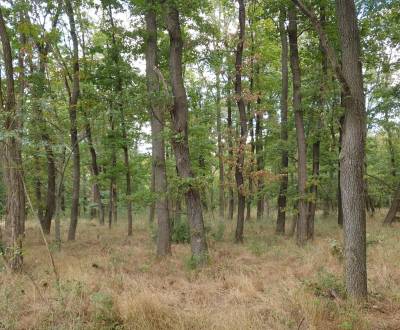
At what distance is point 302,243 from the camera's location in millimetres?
11031

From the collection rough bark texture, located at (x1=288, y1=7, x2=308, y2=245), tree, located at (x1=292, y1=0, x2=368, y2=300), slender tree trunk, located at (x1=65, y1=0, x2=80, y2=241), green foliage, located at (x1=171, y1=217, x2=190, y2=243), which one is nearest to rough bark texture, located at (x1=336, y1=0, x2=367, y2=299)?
tree, located at (x1=292, y1=0, x2=368, y2=300)

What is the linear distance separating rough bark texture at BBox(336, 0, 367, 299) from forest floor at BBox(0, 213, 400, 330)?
1.88ft

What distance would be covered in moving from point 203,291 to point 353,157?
3.61m

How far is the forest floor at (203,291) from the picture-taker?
4.66 metres

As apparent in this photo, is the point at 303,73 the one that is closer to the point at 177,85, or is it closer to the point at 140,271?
the point at 177,85

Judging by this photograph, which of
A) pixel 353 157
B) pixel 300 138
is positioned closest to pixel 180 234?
pixel 300 138

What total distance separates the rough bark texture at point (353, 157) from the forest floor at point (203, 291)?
57 centimetres

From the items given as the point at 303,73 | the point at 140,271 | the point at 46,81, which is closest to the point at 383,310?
the point at 140,271

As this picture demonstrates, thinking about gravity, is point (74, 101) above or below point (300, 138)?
above

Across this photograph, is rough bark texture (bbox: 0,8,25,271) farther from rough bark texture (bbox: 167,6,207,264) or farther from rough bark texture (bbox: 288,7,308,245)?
rough bark texture (bbox: 288,7,308,245)

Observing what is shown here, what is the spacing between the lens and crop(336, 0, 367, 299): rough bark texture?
4.98 meters

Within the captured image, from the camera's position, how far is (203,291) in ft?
21.4

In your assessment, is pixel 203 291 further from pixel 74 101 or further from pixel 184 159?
pixel 74 101

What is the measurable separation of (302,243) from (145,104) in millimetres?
6599
